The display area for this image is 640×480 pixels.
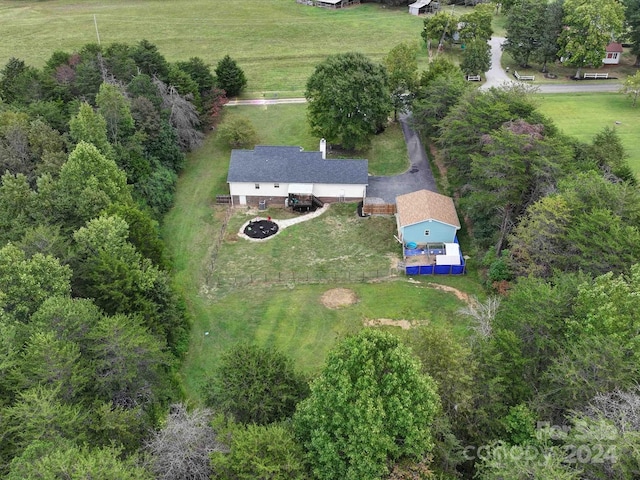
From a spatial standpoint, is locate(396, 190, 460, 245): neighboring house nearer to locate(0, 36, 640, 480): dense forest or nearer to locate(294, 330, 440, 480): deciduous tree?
locate(0, 36, 640, 480): dense forest

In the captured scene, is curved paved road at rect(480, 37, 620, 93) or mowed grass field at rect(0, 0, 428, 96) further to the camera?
mowed grass field at rect(0, 0, 428, 96)

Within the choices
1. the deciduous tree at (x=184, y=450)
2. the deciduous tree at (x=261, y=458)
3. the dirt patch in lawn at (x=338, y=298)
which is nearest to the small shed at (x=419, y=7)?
the dirt patch in lawn at (x=338, y=298)

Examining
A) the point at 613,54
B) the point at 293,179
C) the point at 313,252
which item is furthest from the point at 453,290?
the point at 613,54

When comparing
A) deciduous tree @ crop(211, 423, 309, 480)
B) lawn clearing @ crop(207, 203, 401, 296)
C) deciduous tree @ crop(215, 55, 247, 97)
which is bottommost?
lawn clearing @ crop(207, 203, 401, 296)

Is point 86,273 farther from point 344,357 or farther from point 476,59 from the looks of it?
point 476,59

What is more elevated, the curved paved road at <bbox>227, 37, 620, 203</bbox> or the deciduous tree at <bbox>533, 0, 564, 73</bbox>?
the deciduous tree at <bbox>533, 0, 564, 73</bbox>

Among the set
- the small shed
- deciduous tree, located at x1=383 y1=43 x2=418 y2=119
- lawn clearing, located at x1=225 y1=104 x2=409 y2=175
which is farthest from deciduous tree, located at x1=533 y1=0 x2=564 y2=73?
the small shed
